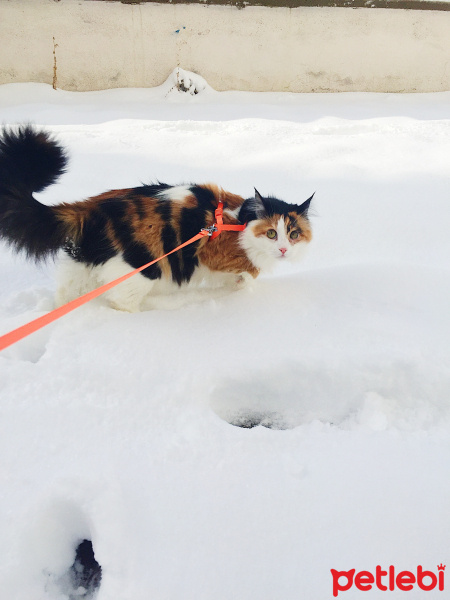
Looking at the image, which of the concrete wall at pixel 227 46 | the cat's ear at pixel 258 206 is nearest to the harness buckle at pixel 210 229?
the cat's ear at pixel 258 206

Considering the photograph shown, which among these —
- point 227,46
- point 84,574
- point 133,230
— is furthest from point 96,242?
point 227,46

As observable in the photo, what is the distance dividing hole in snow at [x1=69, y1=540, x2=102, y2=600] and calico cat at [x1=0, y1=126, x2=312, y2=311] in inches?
35.4

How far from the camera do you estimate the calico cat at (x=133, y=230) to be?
63.1 inches

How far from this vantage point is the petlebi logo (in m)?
0.87

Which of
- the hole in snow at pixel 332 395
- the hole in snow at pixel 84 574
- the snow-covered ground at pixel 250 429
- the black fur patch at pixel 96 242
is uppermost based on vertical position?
the black fur patch at pixel 96 242

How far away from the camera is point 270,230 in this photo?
1.79 metres

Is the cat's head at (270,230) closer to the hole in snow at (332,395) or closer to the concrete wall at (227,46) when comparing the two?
the hole in snow at (332,395)

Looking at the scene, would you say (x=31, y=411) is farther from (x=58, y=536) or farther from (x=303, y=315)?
(x=303, y=315)

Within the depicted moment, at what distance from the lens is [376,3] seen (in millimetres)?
5258

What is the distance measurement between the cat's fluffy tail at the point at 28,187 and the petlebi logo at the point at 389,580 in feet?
4.56

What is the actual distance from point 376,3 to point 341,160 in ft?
11.2

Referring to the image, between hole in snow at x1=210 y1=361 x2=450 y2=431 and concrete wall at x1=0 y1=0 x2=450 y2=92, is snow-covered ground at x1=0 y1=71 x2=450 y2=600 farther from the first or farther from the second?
concrete wall at x1=0 y1=0 x2=450 y2=92

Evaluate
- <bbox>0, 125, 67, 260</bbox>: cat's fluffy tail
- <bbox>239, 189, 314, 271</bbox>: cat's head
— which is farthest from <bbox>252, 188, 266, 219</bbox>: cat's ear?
<bbox>0, 125, 67, 260</bbox>: cat's fluffy tail

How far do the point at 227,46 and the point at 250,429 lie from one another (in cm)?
522
